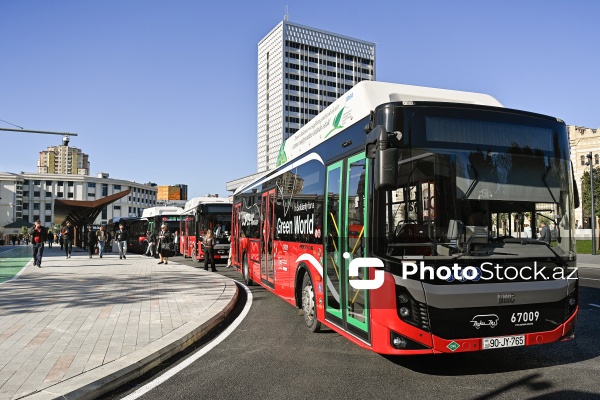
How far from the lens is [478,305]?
17.2 ft

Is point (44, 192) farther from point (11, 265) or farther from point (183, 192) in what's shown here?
point (11, 265)

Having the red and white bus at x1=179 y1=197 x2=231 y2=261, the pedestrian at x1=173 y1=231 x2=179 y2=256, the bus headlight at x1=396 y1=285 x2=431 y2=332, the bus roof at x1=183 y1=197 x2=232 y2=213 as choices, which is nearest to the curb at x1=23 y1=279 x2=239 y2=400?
the bus headlight at x1=396 y1=285 x2=431 y2=332

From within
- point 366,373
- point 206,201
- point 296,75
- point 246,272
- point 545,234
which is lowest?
point 366,373

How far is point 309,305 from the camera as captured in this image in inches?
322

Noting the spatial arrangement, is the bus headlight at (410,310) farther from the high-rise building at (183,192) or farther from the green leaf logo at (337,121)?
the high-rise building at (183,192)

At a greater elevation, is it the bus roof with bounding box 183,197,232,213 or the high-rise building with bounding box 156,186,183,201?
the high-rise building with bounding box 156,186,183,201

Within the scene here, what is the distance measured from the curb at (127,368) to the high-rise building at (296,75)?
12514 cm

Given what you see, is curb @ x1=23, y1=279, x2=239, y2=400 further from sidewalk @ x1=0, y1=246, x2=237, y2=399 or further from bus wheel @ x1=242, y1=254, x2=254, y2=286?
bus wheel @ x1=242, y1=254, x2=254, y2=286

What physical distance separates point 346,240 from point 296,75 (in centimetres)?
13770

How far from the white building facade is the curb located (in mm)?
136696

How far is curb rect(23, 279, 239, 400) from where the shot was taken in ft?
16.1

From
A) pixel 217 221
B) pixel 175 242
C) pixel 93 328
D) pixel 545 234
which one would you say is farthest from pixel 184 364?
pixel 175 242

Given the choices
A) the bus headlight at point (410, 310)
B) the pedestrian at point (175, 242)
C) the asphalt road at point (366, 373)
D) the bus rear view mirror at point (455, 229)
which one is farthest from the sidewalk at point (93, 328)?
the pedestrian at point (175, 242)

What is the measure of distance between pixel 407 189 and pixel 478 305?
4.55 feet
